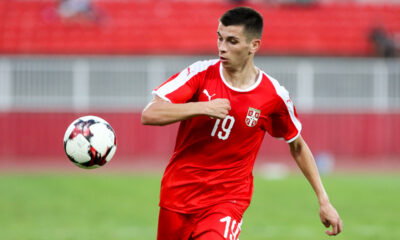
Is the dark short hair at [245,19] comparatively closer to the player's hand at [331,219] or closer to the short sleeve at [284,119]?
the short sleeve at [284,119]

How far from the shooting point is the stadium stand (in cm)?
2509

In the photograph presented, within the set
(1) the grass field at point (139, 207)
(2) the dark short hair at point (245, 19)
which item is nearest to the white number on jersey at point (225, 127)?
(2) the dark short hair at point (245, 19)

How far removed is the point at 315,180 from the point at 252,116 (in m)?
0.77

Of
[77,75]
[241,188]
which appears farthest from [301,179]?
[241,188]

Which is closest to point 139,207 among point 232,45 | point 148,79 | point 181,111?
Answer: point 232,45

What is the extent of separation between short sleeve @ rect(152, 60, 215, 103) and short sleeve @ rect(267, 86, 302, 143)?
2.04 feet

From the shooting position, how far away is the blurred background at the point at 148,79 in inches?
894

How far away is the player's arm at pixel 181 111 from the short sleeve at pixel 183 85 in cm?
17

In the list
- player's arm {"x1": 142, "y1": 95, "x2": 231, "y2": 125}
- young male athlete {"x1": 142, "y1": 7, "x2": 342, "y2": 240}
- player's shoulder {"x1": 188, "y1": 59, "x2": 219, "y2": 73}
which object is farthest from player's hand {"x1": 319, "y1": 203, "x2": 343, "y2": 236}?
player's shoulder {"x1": 188, "y1": 59, "x2": 219, "y2": 73}

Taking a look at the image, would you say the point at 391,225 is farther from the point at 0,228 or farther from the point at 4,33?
the point at 4,33

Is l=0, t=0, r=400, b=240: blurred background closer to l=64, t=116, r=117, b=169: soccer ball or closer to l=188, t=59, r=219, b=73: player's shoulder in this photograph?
l=64, t=116, r=117, b=169: soccer ball

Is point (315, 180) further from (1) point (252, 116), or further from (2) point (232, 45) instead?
(2) point (232, 45)

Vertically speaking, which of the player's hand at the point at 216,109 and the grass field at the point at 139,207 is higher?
the player's hand at the point at 216,109

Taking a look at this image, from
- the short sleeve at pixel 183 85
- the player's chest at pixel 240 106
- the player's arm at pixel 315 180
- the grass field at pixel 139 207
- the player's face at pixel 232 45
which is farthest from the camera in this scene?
the grass field at pixel 139 207
